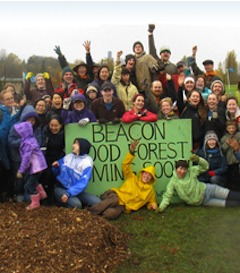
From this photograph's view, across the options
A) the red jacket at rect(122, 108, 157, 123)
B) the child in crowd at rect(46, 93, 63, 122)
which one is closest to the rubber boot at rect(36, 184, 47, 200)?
the child in crowd at rect(46, 93, 63, 122)

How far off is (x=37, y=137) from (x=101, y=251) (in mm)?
2426

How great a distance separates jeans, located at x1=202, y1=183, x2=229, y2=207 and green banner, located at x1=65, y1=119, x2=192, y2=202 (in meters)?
0.51

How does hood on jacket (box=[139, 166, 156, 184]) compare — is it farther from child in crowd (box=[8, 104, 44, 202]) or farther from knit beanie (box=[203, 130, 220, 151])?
child in crowd (box=[8, 104, 44, 202])

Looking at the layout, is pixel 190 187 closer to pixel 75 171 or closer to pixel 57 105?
pixel 75 171

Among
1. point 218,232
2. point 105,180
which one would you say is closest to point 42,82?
point 105,180

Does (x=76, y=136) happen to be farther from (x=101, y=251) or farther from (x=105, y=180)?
(x=101, y=251)

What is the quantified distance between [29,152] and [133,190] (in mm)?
1773

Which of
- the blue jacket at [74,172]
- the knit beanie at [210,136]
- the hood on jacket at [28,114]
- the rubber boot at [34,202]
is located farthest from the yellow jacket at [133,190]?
the hood on jacket at [28,114]

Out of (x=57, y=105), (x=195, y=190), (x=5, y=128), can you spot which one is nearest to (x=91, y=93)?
(x=57, y=105)

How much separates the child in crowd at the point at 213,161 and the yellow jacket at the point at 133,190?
99 cm

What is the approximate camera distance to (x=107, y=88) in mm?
6785

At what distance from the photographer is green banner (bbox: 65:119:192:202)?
22.1 feet

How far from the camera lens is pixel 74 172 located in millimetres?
6211

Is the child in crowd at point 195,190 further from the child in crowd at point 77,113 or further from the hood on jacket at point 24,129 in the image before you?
the hood on jacket at point 24,129
